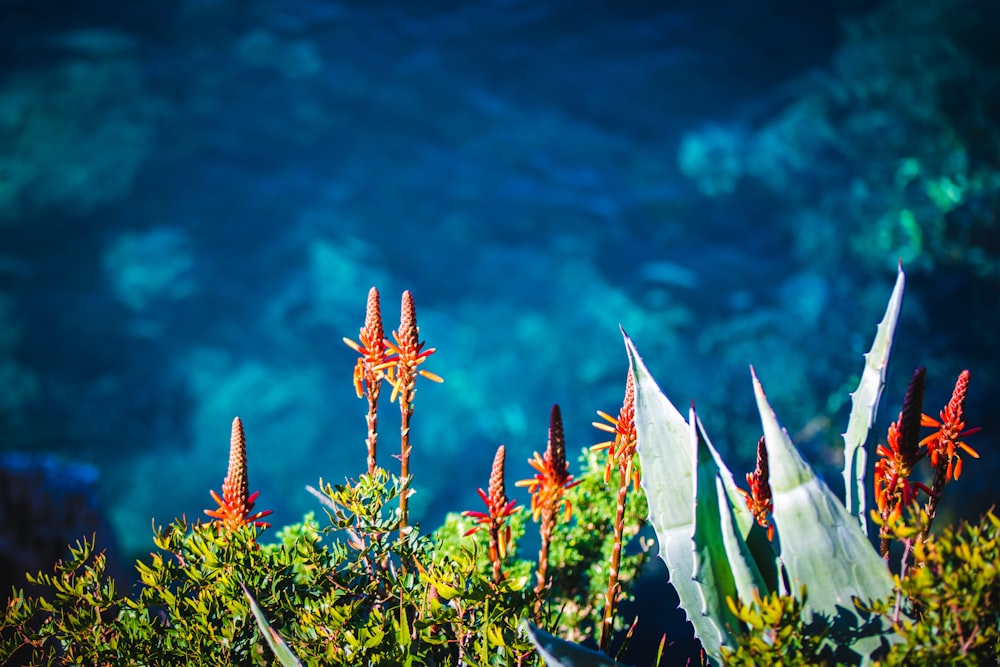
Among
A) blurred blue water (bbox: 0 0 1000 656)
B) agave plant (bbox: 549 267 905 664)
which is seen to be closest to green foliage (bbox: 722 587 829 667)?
agave plant (bbox: 549 267 905 664)

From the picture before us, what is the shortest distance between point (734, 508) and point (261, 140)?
8.78 metres

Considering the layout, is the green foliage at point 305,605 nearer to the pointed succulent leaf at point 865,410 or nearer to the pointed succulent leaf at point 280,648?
the pointed succulent leaf at point 280,648

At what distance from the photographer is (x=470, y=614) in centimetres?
143

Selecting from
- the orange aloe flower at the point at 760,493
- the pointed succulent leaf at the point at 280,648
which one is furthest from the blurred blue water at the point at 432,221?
the pointed succulent leaf at the point at 280,648

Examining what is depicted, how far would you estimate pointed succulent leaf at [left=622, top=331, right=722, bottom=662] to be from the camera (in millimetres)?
1460

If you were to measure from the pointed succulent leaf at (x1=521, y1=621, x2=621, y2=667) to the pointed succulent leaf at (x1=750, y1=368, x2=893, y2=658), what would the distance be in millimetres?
352

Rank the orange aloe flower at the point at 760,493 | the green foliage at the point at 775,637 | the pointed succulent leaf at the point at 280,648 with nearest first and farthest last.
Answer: the green foliage at the point at 775,637
the pointed succulent leaf at the point at 280,648
the orange aloe flower at the point at 760,493

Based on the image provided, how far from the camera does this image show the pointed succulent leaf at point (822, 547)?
134 centimetres

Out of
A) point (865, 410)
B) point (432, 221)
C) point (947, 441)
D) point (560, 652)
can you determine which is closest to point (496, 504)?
point (560, 652)

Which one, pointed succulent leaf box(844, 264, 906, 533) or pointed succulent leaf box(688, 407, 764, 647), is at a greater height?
pointed succulent leaf box(844, 264, 906, 533)

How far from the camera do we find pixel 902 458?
1401 millimetres

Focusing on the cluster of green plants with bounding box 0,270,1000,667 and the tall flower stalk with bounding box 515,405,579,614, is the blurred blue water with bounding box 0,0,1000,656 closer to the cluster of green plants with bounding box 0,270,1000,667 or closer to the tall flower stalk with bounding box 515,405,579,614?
the cluster of green plants with bounding box 0,270,1000,667

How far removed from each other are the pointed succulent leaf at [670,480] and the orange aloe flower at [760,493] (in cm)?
14

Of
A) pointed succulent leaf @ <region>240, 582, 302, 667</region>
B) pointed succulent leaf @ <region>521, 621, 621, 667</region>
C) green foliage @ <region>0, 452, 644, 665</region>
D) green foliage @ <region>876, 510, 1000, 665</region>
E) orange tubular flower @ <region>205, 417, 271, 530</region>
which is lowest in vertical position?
green foliage @ <region>876, 510, 1000, 665</region>
